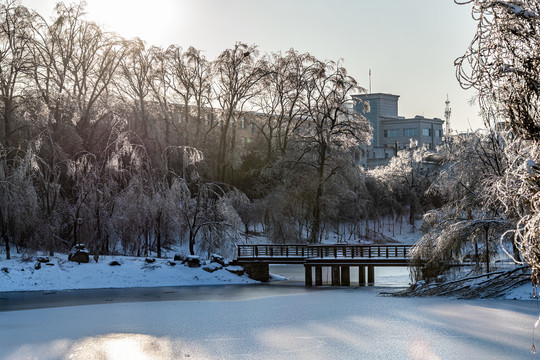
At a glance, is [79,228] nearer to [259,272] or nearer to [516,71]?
[259,272]

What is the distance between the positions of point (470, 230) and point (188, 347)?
47.1 feet

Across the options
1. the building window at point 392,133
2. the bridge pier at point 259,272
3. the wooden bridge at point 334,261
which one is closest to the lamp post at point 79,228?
the wooden bridge at point 334,261

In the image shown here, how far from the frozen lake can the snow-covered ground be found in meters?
9.04

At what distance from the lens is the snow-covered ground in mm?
35500

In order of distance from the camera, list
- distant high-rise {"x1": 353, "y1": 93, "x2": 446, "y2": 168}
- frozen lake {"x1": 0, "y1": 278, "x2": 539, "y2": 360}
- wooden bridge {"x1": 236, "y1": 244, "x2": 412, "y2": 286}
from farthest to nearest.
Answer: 1. distant high-rise {"x1": 353, "y1": 93, "x2": 446, "y2": 168}
2. wooden bridge {"x1": 236, "y1": 244, "x2": 412, "y2": 286}
3. frozen lake {"x1": 0, "y1": 278, "x2": 539, "y2": 360}

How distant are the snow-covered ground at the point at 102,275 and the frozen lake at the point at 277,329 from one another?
904 centimetres

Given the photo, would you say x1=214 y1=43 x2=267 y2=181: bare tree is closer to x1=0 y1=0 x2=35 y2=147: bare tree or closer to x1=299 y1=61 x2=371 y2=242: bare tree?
x1=299 y1=61 x2=371 y2=242: bare tree

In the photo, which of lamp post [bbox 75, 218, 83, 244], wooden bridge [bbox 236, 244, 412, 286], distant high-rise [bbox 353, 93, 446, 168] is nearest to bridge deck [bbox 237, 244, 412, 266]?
wooden bridge [bbox 236, 244, 412, 286]

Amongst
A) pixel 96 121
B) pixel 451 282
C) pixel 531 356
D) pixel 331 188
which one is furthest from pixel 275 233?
pixel 531 356

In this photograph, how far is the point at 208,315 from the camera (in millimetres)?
23656

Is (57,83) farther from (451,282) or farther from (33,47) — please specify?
(451,282)

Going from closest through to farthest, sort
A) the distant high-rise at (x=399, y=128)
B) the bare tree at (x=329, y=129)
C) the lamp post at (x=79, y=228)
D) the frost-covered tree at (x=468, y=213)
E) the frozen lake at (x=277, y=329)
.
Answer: the frozen lake at (x=277, y=329), the frost-covered tree at (x=468, y=213), the lamp post at (x=79, y=228), the bare tree at (x=329, y=129), the distant high-rise at (x=399, y=128)

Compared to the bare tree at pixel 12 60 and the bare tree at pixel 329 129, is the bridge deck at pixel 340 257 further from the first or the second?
the bare tree at pixel 12 60

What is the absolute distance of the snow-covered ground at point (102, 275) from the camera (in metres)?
35.5
